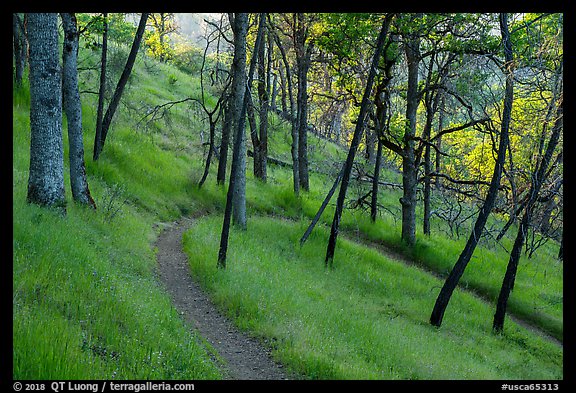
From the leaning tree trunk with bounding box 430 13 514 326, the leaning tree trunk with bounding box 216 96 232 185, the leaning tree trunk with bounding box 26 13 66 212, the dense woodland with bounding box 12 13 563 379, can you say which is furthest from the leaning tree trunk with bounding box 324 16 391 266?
the leaning tree trunk with bounding box 26 13 66 212

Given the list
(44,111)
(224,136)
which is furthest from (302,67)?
(44,111)

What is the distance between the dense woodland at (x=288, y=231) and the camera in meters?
7.77

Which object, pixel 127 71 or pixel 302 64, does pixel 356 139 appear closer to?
pixel 127 71

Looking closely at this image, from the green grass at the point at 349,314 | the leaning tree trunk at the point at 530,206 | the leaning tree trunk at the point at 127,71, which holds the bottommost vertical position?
the green grass at the point at 349,314

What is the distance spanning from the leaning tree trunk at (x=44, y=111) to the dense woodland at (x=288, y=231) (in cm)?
3

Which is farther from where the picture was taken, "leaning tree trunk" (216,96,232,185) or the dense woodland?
"leaning tree trunk" (216,96,232,185)

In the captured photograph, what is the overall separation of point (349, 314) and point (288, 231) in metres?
6.54

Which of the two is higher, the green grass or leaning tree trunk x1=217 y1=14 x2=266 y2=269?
leaning tree trunk x1=217 y1=14 x2=266 y2=269

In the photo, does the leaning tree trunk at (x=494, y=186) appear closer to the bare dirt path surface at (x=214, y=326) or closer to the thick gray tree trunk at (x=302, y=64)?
the bare dirt path surface at (x=214, y=326)

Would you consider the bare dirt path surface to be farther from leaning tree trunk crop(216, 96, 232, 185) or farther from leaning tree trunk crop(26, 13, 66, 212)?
leaning tree trunk crop(216, 96, 232, 185)

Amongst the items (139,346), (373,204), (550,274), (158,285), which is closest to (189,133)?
(373,204)

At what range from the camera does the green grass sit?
970 cm

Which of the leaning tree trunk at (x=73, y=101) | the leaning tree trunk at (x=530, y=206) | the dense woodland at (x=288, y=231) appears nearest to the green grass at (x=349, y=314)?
the dense woodland at (x=288, y=231)

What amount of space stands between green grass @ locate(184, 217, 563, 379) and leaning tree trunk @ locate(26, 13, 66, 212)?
14.6 ft
